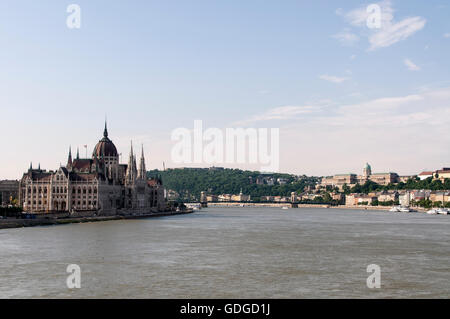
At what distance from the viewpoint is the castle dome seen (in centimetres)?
15288

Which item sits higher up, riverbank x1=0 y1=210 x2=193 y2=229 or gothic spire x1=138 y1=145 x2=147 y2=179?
gothic spire x1=138 y1=145 x2=147 y2=179

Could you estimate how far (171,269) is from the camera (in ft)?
127

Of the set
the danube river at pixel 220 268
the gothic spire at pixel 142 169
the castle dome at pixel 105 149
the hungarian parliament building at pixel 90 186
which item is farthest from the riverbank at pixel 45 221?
the gothic spire at pixel 142 169

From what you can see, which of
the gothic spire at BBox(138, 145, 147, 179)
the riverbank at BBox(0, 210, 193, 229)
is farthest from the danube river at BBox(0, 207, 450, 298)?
the gothic spire at BBox(138, 145, 147, 179)

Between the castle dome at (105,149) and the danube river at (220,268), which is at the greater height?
the castle dome at (105,149)

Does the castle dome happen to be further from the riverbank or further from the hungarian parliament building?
the riverbank

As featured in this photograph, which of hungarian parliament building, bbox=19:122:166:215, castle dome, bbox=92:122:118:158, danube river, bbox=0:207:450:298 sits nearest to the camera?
danube river, bbox=0:207:450:298

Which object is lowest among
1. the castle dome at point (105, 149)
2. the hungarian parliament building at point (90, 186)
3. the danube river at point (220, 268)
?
the danube river at point (220, 268)

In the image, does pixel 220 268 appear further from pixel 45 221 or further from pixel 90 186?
pixel 90 186

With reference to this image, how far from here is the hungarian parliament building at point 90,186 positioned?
12581 centimetres

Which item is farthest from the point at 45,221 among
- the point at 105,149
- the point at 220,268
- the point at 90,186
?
the point at 105,149

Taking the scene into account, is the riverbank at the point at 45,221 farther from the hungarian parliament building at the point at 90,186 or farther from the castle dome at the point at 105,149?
the castle dome at the point at 105,149
